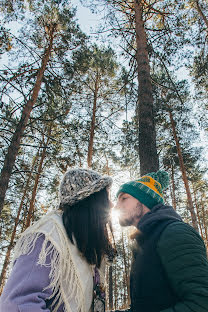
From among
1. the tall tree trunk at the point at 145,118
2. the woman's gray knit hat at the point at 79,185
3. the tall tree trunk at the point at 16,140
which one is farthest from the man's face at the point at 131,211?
the tall tree trunk at the point at 16,140

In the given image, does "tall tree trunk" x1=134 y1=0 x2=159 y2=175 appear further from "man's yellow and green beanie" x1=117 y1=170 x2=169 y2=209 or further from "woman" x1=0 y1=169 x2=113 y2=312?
"woman" x1=0 y1=169 x2=113 y2=312

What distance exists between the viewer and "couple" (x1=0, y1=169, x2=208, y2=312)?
122cm

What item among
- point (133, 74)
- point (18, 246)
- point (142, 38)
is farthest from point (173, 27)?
point (18, 246)

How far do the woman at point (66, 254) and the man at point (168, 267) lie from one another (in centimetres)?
32

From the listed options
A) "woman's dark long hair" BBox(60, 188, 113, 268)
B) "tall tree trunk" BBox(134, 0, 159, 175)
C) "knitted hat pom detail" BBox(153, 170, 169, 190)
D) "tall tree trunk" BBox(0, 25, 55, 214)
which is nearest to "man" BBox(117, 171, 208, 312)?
"woman's dark long hair" BBox(60, 188, 113, 268)

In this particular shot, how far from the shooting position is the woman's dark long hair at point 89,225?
1.52m

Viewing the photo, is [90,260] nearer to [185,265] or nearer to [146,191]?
[185,265]

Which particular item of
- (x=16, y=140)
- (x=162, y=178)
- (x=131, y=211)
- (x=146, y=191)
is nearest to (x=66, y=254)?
(x=131, y=211)

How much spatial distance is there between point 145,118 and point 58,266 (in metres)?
3.34

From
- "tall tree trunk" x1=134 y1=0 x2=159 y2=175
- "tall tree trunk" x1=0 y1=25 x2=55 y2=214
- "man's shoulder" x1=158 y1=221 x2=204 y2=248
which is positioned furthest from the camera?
"tall tree trunk" x1=0 y1=25 x2=55 y2=214

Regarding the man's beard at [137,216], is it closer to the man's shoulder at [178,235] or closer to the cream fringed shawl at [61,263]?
the man's shoulder at [178,235]

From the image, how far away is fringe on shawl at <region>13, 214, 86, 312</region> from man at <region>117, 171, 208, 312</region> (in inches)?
18.0

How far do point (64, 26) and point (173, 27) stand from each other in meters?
4.39

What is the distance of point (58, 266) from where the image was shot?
1.33 m
